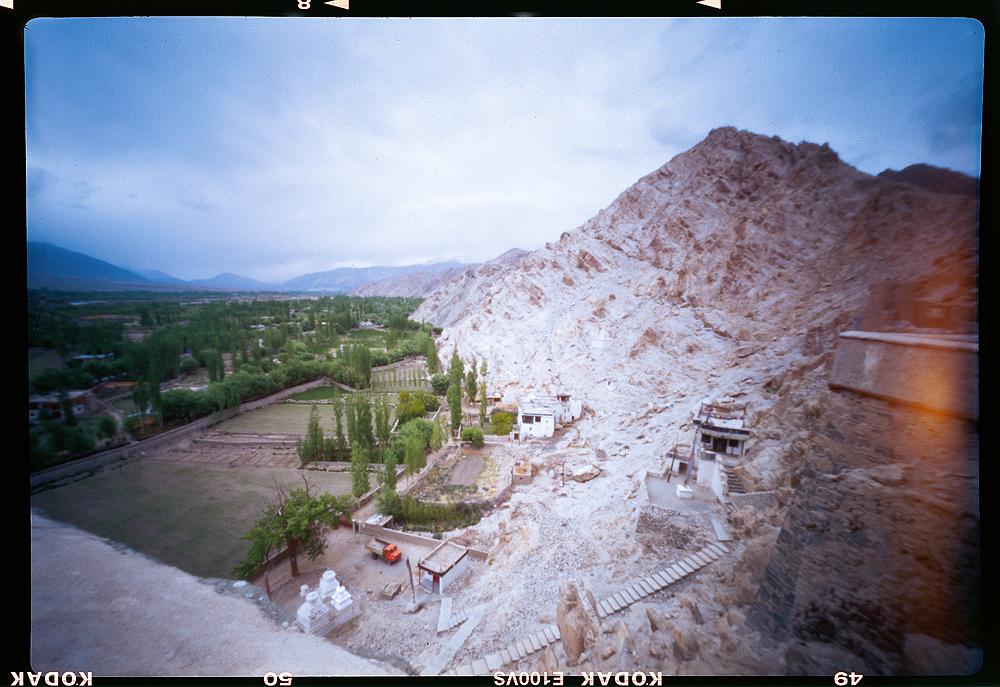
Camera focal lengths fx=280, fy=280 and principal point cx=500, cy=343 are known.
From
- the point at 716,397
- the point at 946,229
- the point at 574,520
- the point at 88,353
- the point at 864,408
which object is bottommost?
the point at 574,520

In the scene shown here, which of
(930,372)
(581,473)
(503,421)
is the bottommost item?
(581,473)

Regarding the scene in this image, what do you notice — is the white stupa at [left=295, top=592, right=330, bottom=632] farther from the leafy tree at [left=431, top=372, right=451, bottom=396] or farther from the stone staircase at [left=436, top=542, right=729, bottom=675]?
the leafy tree at [left=431, top=372, right=451, bottom=396]

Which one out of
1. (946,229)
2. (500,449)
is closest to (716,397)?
(946,229)

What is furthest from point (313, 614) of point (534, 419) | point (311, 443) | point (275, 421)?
point (534, 419)

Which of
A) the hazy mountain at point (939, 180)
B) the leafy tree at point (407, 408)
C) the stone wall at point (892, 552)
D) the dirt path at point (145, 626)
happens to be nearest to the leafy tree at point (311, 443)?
the leafy tree at point (407, 408)

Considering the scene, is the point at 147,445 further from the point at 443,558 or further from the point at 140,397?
the point at 443,558

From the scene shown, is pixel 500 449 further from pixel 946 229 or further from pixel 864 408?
Result: pixel 946 229

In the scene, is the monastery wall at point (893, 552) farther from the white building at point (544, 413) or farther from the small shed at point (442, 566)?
the white building at point (544, 413)
